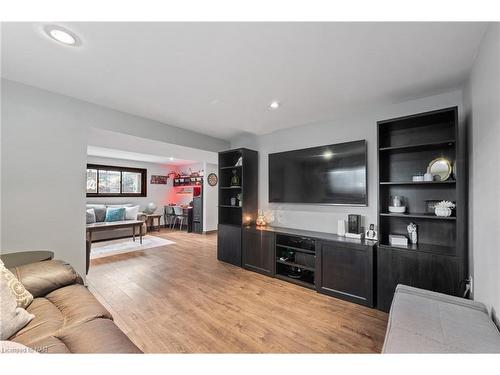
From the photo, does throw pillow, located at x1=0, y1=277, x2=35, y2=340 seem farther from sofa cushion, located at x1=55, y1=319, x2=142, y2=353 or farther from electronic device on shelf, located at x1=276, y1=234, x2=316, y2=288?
electronic device on shelf, located at x1=276, y1=234, x2=316, y2=288

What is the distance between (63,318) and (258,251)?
2.38 metres

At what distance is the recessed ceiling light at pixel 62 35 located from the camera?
1.37 metres

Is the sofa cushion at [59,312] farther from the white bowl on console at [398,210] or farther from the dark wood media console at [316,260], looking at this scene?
the white bowl on console at [398,210]

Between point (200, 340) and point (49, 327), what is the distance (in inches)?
40.3

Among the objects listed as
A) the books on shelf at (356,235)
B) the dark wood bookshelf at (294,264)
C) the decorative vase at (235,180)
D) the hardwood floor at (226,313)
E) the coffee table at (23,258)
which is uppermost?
the decorative vase at (235,180)

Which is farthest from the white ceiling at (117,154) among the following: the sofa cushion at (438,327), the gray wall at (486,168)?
the gray wall at (486,168)

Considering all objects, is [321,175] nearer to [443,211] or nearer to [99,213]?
[443,211]

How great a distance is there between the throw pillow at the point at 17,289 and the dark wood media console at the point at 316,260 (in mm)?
2469

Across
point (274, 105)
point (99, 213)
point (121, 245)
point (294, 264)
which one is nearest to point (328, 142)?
point (274, 105)

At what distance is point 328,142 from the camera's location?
3.06 meters
